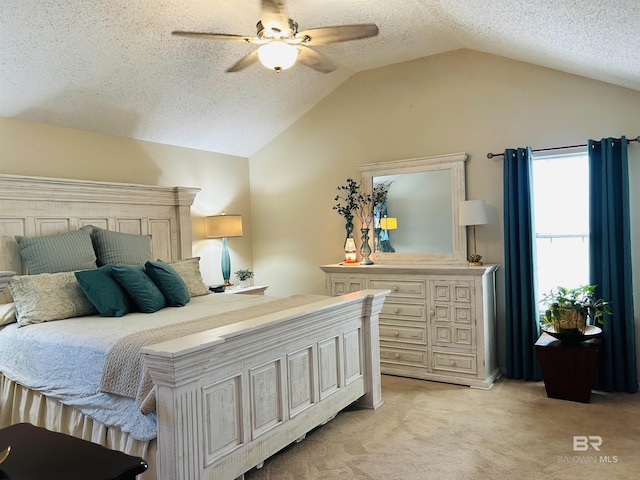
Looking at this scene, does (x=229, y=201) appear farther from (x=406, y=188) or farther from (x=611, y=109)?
(x=611, y=109)

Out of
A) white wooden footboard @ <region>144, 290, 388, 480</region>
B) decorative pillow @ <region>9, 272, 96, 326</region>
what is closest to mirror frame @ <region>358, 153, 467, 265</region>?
white wooden footboard @ <region>144, 290, 388, 480</region>

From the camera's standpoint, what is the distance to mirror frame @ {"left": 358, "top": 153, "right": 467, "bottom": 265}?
14.4 feet

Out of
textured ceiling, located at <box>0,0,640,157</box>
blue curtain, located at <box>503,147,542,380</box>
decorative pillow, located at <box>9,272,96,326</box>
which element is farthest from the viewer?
blue curtain, located at <box>503,147,542,380</box>

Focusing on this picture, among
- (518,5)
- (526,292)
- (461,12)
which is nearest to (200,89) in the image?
(461,12)

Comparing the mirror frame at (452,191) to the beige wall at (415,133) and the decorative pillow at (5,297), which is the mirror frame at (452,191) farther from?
the decorative pillow at (5,297)

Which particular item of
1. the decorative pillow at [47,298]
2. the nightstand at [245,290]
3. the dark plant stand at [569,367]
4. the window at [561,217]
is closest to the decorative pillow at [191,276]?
the nightstand at [245,290]

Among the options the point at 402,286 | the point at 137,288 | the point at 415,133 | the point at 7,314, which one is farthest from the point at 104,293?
the point at 415,133

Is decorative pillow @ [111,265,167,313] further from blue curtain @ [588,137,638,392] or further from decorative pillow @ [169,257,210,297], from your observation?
blue curtain @ [588,137,638,392]

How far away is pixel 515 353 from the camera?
13.5 ft

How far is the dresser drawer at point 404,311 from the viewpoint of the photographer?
4.24 m

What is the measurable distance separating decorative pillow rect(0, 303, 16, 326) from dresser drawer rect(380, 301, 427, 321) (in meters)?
2.89

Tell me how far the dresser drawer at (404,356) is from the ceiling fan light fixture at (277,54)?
8.92 ft

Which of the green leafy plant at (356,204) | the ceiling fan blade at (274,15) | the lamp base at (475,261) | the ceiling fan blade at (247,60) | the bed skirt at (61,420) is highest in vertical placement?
the ceiling fan blade at (274,15)

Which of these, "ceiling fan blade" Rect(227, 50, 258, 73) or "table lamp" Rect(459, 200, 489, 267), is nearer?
"ceiling fan blade" Rect(227, 50, 258, 73)
